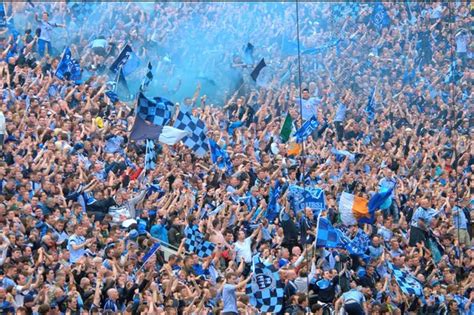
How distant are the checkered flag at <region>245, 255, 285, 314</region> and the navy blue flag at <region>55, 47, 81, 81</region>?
8977mm

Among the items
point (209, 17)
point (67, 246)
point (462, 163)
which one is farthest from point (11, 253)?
point (209, 17)

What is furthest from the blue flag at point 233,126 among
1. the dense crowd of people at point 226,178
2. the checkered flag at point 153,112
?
the checkered flag at point 153,112

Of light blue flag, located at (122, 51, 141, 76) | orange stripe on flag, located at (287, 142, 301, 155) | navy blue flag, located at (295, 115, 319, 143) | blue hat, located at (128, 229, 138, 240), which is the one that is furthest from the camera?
light blue flag, located at (122, 51, 141, 76)

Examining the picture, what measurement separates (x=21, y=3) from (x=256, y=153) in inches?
420

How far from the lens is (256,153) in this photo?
31.0 metres

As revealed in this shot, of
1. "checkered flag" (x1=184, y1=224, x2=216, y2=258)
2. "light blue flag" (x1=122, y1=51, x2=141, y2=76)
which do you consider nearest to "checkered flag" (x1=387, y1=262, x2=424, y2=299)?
"checkered flag" (x1=184, y1=224, x2=216, y2=258)

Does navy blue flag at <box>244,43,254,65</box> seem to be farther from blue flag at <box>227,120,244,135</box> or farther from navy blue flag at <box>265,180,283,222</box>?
navy blue flag at <box>265,180,283,222</box>

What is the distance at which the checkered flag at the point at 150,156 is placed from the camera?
28109 millimetres

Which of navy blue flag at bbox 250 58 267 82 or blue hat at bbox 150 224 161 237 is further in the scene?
navy blue flag at bbox 250 58 267 82

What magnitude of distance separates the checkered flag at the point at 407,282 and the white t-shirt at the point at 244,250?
2.86 metres

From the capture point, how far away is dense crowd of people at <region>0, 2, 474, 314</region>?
23.1 meters

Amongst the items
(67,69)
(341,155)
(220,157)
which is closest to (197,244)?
(220,157)

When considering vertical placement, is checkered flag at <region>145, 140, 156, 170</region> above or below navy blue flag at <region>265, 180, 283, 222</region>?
above

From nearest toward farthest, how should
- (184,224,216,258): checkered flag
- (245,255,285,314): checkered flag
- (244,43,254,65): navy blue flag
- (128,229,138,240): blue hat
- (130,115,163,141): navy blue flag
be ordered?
(245,255,285,314): checkered flag → (128,229,138,240): blue hat → (184,224,216,258): checkered flag → (130,115,163,141): navy blue flag → (244,43,254,65): navy blue flag
